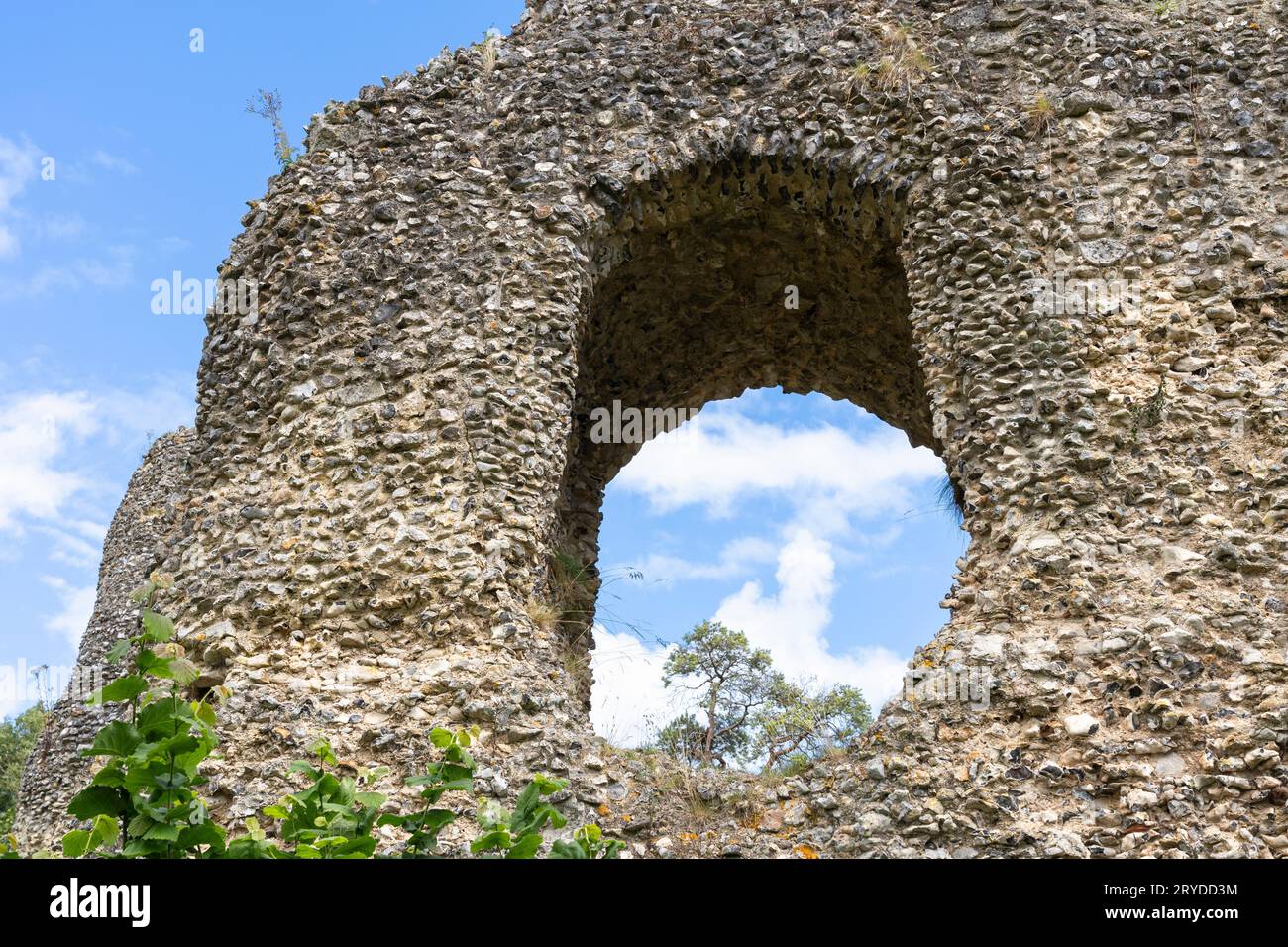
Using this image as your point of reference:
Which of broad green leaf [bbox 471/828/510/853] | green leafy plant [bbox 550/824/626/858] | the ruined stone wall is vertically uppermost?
the ruined stone wall

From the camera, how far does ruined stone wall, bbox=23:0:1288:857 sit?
5.38m

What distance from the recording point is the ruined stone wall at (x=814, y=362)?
17.6 feet

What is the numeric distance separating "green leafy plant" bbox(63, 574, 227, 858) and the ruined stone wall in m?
3.32

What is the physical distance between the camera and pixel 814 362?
29.0 ft

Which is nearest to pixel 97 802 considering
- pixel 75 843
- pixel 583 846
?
pixel 75 843

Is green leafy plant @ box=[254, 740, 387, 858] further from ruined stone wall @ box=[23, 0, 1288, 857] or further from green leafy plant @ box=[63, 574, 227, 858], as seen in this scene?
ruined stone wall @ box=[23, 0, 1288, 857]

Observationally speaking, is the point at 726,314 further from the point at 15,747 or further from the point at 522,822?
the point at 15,747

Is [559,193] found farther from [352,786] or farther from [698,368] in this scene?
[352,786]

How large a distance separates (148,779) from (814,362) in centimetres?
716

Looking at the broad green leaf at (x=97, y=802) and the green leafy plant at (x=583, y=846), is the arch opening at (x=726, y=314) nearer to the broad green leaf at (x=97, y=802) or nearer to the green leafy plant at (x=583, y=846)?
the green leafy plant at (x=583, y=846)

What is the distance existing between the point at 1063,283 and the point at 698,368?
3196 millimetres

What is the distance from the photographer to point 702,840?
216 inches

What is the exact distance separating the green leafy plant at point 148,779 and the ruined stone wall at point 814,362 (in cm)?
332

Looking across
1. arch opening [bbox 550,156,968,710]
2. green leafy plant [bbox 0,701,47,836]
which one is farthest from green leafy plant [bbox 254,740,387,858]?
green leafy plant [bbox 0,701,47,836]
